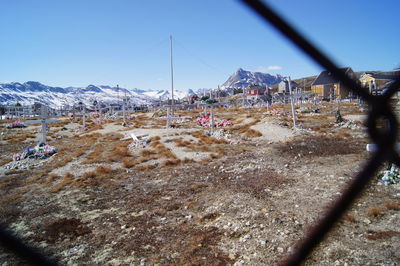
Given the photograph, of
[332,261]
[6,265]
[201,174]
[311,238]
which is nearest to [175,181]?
[201,174]

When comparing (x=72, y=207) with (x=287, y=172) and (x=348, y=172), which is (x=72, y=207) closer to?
(x=287, y=172)

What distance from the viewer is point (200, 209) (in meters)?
6.16

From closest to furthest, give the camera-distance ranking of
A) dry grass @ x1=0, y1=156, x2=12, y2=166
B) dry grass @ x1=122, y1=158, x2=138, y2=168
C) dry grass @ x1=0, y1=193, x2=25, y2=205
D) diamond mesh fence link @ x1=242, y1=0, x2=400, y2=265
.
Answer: diamond mesh fence link @ x1=242, y1=0, x2=400, y2=265
dry grass @ x1=0, y1=193, x2=25, y2=205
dry grass @ x1=122, y1=158, x2=138, y2=168
dry grass @ x1=0, y1=156, x2=12, y2=166

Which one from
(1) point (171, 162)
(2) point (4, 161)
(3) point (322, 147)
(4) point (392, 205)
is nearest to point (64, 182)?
(1) point (171, 162)

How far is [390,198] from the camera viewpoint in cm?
558

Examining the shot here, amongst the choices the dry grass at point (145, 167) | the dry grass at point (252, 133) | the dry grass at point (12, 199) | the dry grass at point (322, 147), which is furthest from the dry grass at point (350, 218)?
the dry grass at point (252, 133)

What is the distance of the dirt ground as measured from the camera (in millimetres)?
4191

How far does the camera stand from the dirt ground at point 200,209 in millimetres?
4191

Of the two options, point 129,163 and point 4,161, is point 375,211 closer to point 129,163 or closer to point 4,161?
point 129,163

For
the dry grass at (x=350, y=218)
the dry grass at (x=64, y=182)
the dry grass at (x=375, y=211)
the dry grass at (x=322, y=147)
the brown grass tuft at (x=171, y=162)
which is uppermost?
the dry grass at (x=322, y=147)

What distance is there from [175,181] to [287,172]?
155 inches

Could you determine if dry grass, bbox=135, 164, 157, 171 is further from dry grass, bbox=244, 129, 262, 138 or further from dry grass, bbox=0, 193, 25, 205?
dry grass, bbox=244, 129, 262, 138

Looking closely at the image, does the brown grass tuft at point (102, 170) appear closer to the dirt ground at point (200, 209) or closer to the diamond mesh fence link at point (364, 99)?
the dirt ground at point (200, 209)

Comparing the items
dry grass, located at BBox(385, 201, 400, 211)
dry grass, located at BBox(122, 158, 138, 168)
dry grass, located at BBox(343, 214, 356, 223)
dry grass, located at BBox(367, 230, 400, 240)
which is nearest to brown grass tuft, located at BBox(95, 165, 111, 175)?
dry grass, located at BBox(122, 158, 138, 168)
